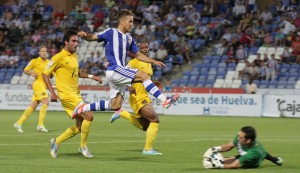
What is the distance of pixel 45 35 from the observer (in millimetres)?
46500

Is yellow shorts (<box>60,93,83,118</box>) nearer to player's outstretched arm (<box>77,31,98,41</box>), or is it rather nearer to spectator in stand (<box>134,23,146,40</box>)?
player's outstretched arm (<box>77,31,98,41</box>)

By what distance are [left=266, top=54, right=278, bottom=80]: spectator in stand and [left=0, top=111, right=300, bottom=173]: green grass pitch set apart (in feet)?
30.9

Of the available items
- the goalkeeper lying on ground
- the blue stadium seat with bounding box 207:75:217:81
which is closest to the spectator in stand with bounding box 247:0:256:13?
the blue stadium seat with bounding box 207:75:217:81

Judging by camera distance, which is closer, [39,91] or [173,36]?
[39,91]

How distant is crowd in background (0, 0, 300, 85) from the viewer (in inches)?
1538

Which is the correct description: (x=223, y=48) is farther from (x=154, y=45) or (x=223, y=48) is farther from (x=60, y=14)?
(x=60, y=14)

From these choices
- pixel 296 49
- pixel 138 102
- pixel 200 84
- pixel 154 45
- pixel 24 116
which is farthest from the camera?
pixel 154 45

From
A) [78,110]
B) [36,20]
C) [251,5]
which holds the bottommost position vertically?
[78,110]

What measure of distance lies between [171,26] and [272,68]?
303 inches

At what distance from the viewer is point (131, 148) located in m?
17.0

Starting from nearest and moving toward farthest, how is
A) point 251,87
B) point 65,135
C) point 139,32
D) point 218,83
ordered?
point 65,135 < point 251,87 < point 218,83 < point 139,32

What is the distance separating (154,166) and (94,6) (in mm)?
35800

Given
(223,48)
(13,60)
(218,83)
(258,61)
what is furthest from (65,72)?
(13,60)

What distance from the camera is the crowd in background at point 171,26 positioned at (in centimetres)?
3906
